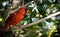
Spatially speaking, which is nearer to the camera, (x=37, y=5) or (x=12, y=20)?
(x=37, y=5)

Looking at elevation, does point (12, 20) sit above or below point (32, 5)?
below

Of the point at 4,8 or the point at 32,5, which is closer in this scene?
the point at 32,5

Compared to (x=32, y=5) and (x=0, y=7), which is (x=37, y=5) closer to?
(x=32, y=5)

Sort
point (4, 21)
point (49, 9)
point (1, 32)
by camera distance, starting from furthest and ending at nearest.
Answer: point (49, 9) < point (4, 21) < point (1, 32)

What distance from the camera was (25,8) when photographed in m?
1.84

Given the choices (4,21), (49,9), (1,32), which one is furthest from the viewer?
(49,9)

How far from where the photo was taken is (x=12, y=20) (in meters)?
1.82

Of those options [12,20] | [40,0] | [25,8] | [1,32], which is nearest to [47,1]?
[40,0]

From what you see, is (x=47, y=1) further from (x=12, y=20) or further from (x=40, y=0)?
(x=12, y=20)

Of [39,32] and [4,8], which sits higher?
[4,8]

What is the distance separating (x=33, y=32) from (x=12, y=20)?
221mm

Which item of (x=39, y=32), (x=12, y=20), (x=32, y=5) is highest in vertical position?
(x=32, y=5)

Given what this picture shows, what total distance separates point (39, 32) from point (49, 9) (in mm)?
242

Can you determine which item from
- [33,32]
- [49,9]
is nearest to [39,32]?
[33,32]
